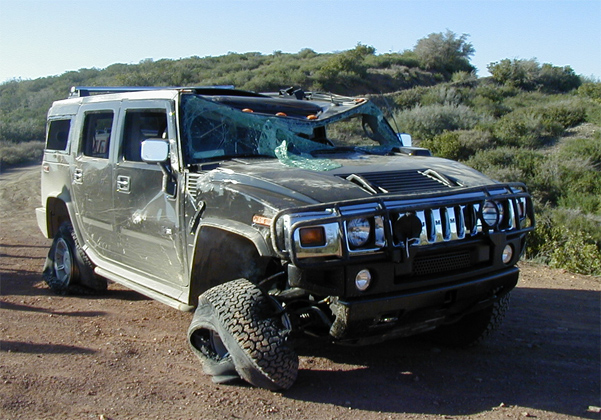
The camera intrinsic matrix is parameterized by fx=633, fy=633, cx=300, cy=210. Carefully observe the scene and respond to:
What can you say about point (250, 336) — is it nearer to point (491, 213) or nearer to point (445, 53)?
point (491, 213)

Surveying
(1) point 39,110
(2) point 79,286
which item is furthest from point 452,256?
(1) point 39,110

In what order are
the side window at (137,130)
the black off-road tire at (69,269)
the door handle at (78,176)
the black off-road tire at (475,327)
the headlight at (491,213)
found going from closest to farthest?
the headlight at (491,213) < the black off-road tire at (475,327) < the side window at (137,130) < the door handle at (78,176) < the black off-road tire at (69,269)

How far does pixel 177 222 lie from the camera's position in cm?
460

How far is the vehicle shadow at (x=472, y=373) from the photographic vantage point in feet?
13.0

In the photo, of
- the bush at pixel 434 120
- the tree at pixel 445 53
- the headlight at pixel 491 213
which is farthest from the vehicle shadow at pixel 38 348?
the tree at pixel 445 53

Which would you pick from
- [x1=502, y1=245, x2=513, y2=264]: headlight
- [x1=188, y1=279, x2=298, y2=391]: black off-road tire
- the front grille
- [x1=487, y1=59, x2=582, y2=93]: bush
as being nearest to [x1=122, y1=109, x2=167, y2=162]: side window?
[x1=188, y1=279, x2=298, y2=391]: black off-road tire

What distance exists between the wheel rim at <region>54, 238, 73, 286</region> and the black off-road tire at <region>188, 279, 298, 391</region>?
302cm

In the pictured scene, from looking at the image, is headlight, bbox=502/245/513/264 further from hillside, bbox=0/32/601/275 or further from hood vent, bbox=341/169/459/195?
hillside, bbox=0/32/601/275

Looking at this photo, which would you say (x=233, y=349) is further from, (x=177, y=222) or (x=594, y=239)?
(x=594, y=239)

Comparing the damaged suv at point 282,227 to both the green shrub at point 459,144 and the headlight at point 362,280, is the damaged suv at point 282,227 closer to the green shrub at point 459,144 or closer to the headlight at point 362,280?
the headlight at point 362,280

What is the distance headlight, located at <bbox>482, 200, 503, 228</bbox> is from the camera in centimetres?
419

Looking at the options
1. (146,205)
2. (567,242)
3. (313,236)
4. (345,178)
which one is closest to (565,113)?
(567,242)

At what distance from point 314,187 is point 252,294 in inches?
30.5

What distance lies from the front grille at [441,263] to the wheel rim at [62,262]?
4.07 m
